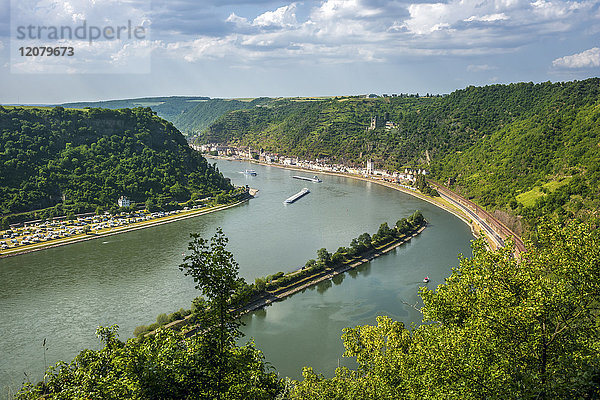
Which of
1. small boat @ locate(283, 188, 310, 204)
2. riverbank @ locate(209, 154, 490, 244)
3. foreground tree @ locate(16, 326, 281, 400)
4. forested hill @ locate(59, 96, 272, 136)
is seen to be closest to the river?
riverbank @ locate(209, 154, 490, 244)

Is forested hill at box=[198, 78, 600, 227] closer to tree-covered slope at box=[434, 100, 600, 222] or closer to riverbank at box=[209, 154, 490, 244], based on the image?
tree-covered slope at box=[434, 100, 600, 222]

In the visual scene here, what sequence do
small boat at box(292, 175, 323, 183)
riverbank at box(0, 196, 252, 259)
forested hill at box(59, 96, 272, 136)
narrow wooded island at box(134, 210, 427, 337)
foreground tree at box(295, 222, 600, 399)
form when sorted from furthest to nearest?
forested hill at box(59, 96, 272, 136), small boat at box(292, 175, 323, 183), riverbank at box(0, 196, 252, 259), narrow wooded island at box(134, 210, 427, 337), foreground tree at box(295, 222, 600, 399)

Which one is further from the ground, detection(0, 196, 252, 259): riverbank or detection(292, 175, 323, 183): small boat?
detection(292, 175, 323, 183): small boat

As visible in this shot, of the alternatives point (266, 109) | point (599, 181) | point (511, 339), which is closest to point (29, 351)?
point (511, 339)

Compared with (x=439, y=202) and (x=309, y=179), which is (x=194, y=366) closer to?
(x=439, y=202)

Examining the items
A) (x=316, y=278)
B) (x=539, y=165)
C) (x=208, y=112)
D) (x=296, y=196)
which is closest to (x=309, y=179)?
(x=296, y=196)

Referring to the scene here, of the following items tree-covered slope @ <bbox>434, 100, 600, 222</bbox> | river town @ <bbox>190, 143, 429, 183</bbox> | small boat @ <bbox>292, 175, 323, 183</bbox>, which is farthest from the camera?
small boat @ <bbox>292, 175, 323, 183</bbox>

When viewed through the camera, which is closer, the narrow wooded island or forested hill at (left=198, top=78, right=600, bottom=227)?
the narrow wooded island
